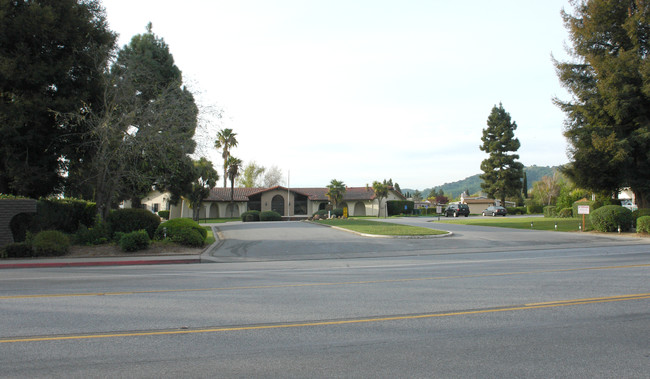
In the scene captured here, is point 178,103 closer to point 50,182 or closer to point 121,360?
point 50,182

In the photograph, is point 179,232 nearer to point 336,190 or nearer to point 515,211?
point 336,190

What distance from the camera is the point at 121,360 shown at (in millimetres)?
4594

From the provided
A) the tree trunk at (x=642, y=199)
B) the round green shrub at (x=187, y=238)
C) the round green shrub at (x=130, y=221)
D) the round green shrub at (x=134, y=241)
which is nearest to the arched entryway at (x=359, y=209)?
the tree trunk at (x=642, y=199)

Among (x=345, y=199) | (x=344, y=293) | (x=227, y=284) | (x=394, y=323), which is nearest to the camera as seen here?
(x=394, y=323)

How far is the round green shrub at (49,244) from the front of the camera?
53.4ft

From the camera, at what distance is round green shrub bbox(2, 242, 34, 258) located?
1595cm

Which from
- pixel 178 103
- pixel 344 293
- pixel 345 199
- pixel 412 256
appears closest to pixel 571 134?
pixel 412 256

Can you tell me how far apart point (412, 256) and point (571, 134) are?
859 inches

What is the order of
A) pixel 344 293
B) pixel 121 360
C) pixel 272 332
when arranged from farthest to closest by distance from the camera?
pixel 344 293, pixel 272 332, pixel 121 360

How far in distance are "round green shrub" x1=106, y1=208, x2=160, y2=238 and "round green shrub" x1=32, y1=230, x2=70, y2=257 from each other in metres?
2.56

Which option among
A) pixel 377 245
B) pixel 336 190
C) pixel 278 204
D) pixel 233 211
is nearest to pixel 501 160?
pixel 336 190

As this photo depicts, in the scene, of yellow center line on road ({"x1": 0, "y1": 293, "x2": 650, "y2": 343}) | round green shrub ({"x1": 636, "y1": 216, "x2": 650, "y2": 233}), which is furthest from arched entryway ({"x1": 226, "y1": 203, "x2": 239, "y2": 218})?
yellow center line on road ({"x1": 0, "y1": 293, "x2": 650, "y2": 343})

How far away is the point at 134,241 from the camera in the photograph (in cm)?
1717

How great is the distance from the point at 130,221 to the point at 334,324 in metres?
16.3
